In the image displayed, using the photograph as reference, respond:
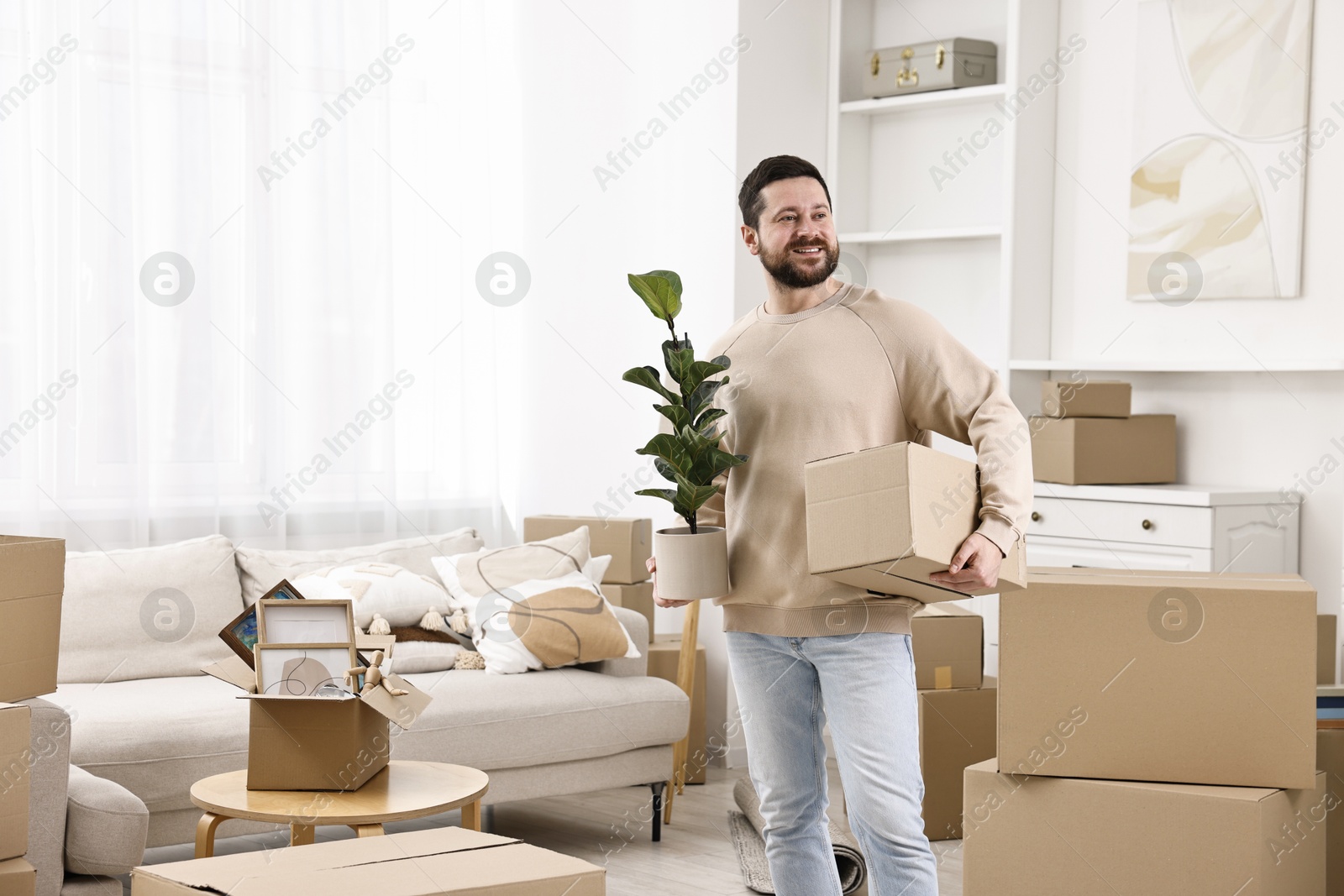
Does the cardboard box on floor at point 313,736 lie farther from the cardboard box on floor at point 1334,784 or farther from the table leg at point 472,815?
the cardboard box on floor at point 1334,784

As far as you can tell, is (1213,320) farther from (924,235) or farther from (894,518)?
(894,518)

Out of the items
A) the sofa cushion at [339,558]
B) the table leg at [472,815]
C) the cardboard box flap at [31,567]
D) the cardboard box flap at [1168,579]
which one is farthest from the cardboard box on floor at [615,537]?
the cardboard box flap at [31,567]

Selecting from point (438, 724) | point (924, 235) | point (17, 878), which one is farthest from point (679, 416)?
point (924, 235)

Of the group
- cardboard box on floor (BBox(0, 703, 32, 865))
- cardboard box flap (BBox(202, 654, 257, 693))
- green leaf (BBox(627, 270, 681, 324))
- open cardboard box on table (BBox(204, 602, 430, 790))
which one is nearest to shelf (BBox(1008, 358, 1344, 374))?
green leaf (BBox(627, 270, 681, 324))

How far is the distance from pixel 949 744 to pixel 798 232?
1.92 m

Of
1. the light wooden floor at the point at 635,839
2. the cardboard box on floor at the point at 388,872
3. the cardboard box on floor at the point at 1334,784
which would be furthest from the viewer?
the light wooden floor at the point at 635,839

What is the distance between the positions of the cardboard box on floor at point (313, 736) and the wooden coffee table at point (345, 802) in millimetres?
25

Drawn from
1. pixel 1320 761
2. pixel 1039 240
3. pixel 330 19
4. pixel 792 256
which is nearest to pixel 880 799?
pixel 792 256

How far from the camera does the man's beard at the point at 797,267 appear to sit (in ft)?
7.19

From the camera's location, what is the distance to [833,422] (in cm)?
215

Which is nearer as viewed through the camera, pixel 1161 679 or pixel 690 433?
pixel 690 433

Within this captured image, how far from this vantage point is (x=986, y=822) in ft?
8.07

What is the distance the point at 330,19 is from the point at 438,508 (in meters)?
1.58

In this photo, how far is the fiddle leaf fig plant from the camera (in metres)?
2.18
